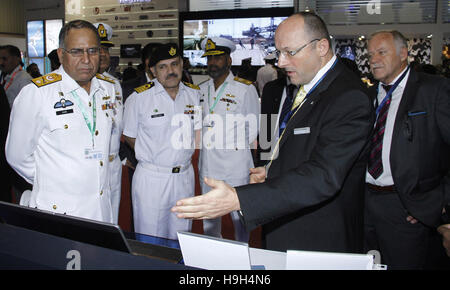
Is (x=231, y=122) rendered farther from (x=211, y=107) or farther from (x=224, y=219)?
(x=224, y=219)

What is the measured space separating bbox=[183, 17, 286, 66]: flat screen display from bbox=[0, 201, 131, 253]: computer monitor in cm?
834

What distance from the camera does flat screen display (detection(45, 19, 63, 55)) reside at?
12695 mm

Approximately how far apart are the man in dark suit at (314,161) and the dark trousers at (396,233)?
742 millimetres

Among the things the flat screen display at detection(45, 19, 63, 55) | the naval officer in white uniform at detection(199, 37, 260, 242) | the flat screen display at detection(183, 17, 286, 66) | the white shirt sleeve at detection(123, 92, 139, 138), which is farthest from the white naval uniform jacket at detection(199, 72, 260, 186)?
the flat screen display at detection(45, 19, 63, 55)

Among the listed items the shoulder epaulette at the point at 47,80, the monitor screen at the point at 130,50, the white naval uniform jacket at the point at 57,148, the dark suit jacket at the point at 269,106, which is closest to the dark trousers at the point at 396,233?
the dark suit jacket at the point at 269,106

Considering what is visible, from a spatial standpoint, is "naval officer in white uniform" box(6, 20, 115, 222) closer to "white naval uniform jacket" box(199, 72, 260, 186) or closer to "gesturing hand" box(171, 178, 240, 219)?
"gesturing hand" box(171, 178, 240, 219)

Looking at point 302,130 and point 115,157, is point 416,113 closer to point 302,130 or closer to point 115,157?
point 302,130

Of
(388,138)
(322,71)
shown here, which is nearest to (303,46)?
(322,71)

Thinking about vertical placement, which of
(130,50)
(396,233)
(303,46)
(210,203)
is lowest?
(396,233)

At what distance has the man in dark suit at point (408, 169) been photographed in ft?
6.94

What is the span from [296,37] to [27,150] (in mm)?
1424

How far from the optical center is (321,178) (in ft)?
4.29

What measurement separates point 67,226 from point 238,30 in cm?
890

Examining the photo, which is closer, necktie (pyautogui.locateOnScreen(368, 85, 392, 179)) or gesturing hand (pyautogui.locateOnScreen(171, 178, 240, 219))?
gesturing hand (pyautogui.locateOnScreen(171, 178, 240, 219))
